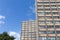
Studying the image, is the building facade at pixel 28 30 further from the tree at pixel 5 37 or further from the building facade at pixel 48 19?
the tree at pixel 5 37

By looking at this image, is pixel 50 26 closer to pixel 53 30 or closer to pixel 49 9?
pixel 53 30

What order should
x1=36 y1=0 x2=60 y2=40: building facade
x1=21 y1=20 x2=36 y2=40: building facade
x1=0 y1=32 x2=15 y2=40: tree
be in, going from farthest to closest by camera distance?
x1=21 y1=20 x2=36 y2=40: building facade < x1=36 y1=0 x2=60 y2=40: building facade < x1=0 y1=32 x2=15 y2=40: tree

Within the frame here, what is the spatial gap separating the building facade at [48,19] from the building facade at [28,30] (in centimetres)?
2111

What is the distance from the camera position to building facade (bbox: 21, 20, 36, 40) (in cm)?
8856

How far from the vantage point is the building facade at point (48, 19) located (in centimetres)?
6612

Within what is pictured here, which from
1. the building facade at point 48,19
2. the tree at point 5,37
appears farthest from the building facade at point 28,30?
the tree at point 5,37

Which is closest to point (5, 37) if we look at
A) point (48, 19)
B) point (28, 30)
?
point (48, 19)

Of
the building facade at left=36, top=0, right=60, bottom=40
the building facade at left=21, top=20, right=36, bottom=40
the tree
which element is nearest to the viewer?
the tree

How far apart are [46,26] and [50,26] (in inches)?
77.6

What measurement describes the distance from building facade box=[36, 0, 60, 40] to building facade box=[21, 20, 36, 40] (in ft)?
69.3

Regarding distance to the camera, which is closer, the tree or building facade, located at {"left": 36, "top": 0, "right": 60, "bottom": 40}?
the tree

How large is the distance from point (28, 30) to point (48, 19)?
24487 mm

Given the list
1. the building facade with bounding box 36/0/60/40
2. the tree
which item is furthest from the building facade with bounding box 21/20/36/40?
the tree

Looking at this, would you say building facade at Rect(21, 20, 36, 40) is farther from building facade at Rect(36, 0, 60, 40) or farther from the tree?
the tree
